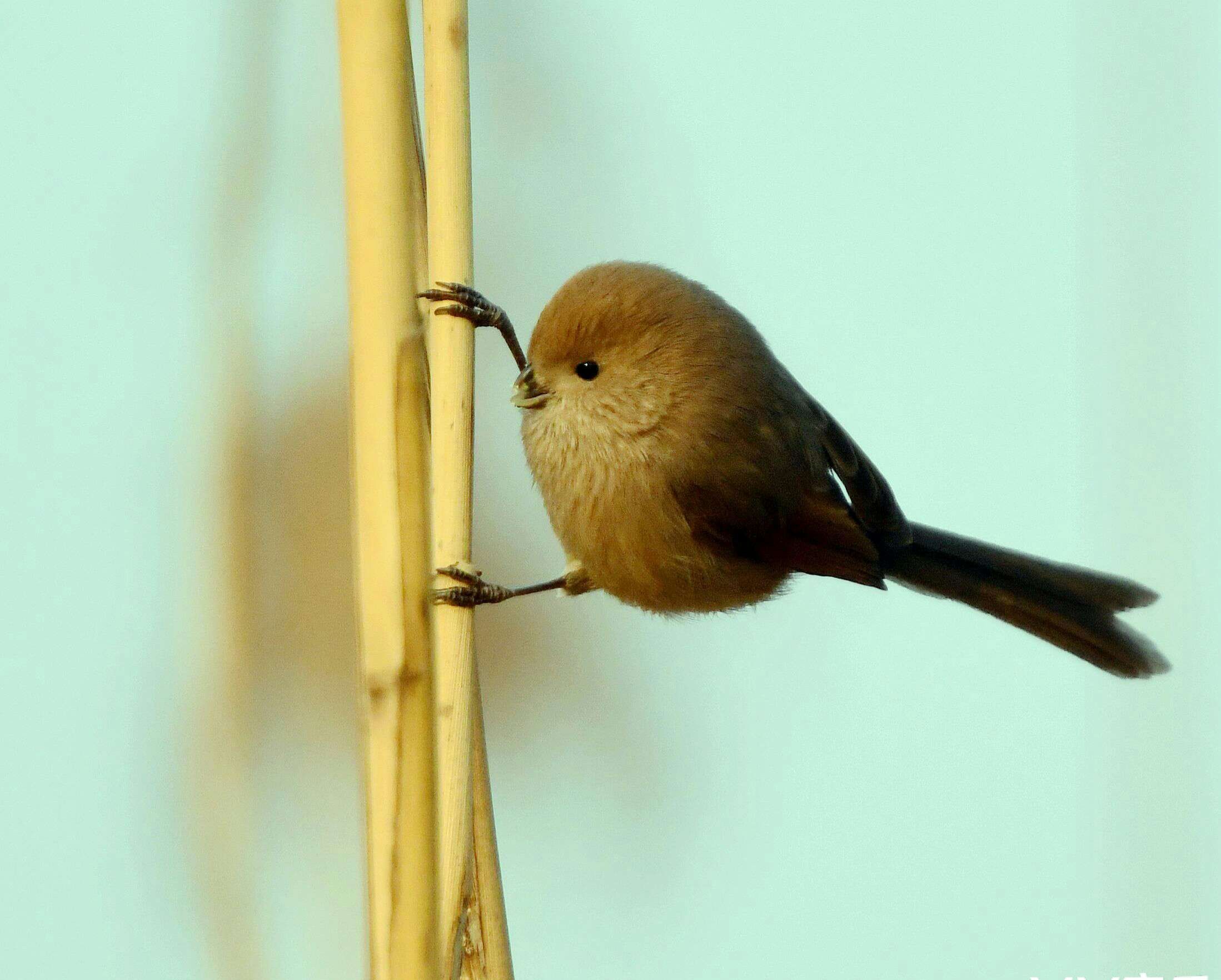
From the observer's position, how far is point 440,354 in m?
0.71

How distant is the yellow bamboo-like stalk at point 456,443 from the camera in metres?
0.61

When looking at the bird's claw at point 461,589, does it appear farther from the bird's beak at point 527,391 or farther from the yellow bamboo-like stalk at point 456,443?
the bird's beak at point 527,391

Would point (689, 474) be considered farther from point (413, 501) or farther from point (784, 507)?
point (413, 501)

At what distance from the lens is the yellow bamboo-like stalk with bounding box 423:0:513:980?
0.61 meters

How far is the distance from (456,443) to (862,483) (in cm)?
91

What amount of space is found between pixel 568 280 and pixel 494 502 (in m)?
0.31

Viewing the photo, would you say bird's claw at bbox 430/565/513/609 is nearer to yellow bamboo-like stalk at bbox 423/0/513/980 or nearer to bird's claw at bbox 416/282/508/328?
yellow bamboo-like stalk at bbox 423/0/513/980

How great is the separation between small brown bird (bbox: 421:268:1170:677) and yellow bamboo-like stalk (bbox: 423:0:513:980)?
39 centimetres

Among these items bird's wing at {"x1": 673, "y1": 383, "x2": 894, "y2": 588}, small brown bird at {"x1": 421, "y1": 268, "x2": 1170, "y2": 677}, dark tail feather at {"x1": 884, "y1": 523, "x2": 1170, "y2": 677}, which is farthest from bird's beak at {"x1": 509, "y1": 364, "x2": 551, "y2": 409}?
dark tail feather at {"x1": 884, "y1": 523, "x2": 1170, "y2": 677}

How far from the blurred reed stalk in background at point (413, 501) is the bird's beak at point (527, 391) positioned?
48 cm

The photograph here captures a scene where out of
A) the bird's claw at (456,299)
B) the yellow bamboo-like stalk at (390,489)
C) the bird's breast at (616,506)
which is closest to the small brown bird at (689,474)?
the bird's breast at (616,506)

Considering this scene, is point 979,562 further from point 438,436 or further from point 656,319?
point 438,436

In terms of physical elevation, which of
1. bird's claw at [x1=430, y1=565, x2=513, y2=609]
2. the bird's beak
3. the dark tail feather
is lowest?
bird's claw at [x1=430, y1=565, x2=513, y2=609]

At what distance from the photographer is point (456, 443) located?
2.25 feet
